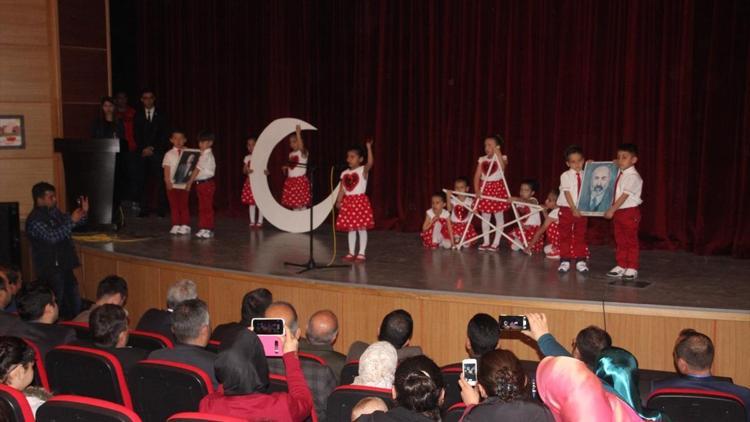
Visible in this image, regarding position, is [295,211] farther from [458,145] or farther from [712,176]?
[712,176]

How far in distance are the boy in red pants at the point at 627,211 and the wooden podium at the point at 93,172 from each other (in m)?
5.71

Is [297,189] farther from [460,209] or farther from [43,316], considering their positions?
[43,316]

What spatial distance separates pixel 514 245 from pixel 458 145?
1747mm

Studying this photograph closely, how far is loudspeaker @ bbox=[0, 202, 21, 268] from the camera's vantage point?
8352 mm

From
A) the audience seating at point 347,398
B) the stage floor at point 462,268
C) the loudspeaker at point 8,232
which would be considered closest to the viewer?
the audience seating at point 347,398

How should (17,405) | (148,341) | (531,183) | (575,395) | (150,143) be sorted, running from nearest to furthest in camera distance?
1. (575,395)
2. (17,405)
3. (148,341)
4. (531,183)
5. (150,143)

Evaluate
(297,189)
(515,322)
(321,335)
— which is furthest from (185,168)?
(515,322)

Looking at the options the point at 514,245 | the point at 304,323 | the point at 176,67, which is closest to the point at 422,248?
the point at 514,245

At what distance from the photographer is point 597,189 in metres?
7.56

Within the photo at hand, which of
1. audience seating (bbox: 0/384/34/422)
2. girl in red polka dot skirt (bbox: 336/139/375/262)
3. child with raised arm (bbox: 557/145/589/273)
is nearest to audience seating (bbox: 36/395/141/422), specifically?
audience seating (bbox: 0/384/34/422)

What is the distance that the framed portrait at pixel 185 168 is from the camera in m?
9.72

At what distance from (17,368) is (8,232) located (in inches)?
208

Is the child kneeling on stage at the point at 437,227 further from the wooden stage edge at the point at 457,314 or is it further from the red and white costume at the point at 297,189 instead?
the wooden stage edge at the point at 457,314

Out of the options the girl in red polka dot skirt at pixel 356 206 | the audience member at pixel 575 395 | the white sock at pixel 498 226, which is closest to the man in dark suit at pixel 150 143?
the girl in red polka dot skirt at pixel 356 206
